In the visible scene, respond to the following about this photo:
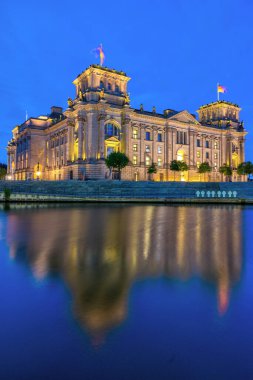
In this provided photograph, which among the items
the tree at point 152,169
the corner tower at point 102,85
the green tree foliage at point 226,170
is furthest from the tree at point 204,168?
the corner tower at point 102,85

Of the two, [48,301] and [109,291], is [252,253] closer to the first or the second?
[109,291]

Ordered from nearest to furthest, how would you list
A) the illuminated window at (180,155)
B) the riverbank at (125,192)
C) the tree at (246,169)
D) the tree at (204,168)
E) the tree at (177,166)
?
1. the riverbank at (125,192)
2. the tree at (177,166)
3. the tree at (246,169)
4. the tree at (204,168)
5. the illuminated window at (180,155)

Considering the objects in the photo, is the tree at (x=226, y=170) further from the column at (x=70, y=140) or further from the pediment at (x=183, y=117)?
the column at (x=70, y=140)

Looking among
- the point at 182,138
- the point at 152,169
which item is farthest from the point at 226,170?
the point at 152,169

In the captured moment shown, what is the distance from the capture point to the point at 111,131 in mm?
72625

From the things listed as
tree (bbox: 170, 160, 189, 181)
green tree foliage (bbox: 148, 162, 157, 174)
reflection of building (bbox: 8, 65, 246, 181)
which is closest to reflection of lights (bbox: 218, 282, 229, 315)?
reflection of building (bbox: 8, 65, 246, 181)

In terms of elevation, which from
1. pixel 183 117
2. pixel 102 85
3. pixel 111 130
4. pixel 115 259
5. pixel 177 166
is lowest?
pixel 115 259

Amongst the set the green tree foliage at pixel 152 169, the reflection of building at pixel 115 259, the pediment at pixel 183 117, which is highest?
the pediment at pixel 183 117

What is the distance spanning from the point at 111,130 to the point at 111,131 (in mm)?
252

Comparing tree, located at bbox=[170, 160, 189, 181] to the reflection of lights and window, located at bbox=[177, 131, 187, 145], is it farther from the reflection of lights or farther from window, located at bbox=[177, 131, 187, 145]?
the reflection of lights

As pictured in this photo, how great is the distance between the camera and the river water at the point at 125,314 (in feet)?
11.3

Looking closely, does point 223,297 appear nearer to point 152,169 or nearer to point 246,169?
point 152,169

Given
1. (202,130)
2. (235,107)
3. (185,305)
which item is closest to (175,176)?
(202,130)

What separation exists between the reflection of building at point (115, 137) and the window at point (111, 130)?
172 millimetres
